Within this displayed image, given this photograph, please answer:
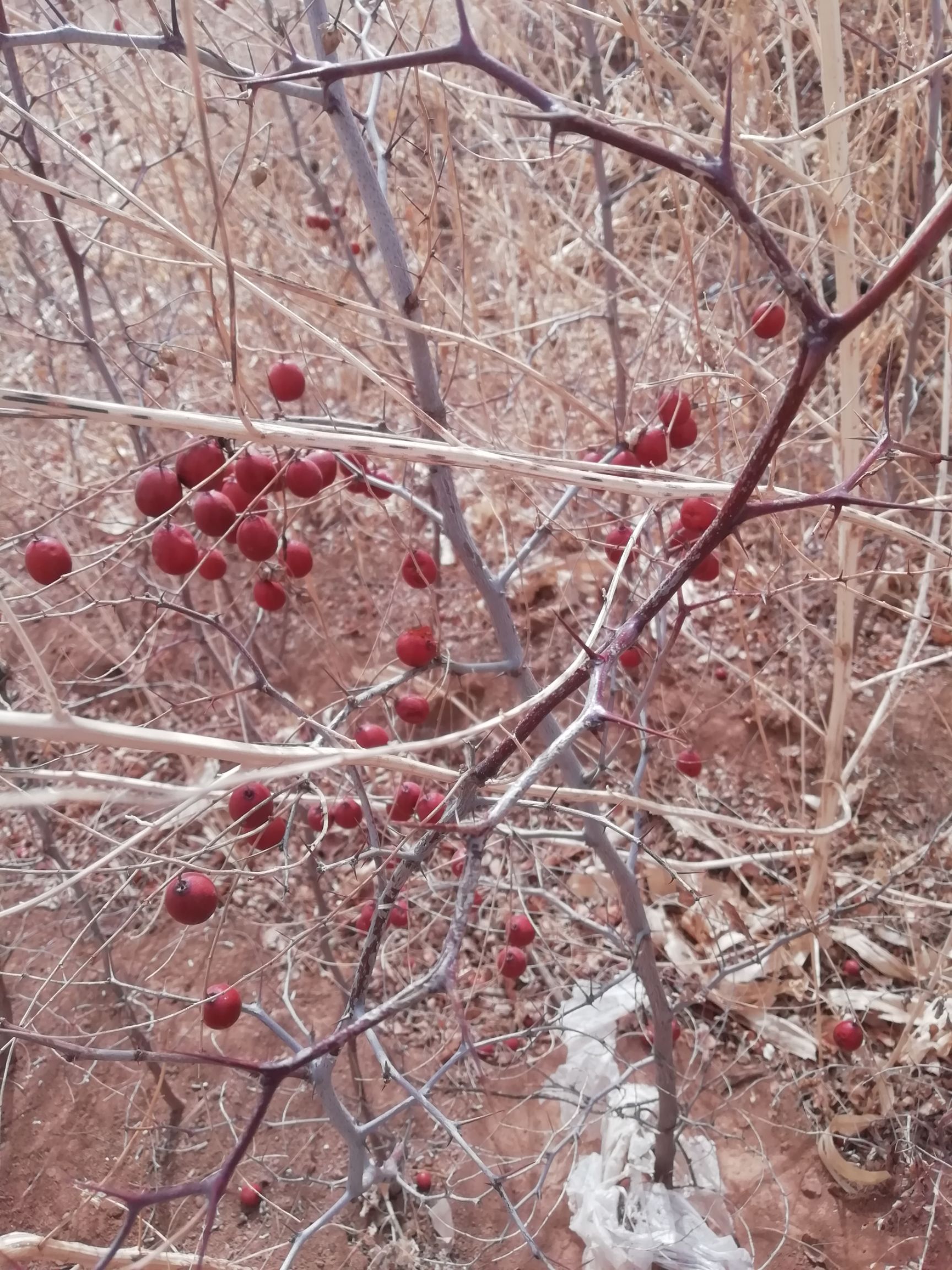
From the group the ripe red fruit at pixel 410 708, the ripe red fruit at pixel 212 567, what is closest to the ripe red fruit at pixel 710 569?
the ripe red fruit at pixel 410 708

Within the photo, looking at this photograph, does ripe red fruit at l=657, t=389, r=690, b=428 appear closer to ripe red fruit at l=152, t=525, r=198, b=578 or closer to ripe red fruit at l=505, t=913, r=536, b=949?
ripe red fruit at l=152, t=525, r=198, b=578

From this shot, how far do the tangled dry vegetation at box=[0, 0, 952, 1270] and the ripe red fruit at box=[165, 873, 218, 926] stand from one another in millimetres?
15

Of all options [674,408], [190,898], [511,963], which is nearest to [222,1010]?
[190,898]

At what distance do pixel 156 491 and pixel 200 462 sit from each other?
6cm

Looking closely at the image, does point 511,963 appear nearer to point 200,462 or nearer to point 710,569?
point 710,569

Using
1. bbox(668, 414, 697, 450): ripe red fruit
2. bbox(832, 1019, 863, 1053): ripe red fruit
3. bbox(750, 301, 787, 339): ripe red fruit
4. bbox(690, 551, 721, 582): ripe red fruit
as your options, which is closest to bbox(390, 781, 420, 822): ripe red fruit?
bbox(690, 551, 721, 582): ripe red fruit

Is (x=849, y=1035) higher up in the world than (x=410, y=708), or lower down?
lower down

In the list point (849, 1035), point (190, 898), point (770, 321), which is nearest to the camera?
point (190, 898)

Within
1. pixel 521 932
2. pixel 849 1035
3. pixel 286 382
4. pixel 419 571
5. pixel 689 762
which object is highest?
pixel 286 382

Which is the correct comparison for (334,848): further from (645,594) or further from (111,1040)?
(645,594)

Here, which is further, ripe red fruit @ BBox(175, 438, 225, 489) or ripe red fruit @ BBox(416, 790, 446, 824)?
ripe red fruit @ BBox(416, 790, 446, 824)

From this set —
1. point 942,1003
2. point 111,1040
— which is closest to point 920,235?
point 942,1003

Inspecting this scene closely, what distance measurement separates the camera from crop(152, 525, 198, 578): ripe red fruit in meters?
0.91

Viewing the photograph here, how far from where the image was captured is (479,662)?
1.57 meters
